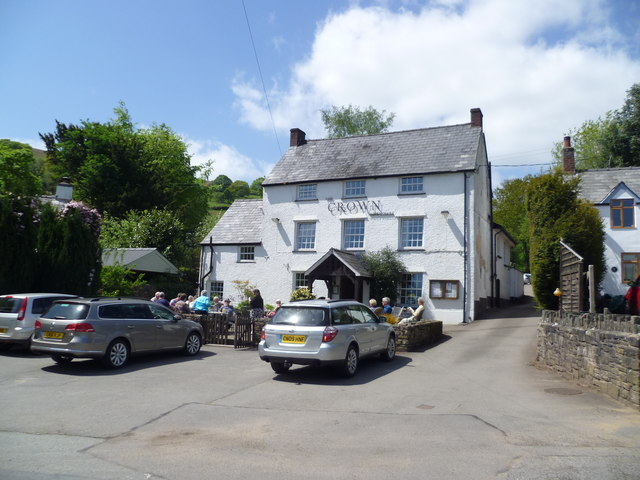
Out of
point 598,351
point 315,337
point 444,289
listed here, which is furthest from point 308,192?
point 598,351

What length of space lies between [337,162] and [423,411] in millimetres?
21286

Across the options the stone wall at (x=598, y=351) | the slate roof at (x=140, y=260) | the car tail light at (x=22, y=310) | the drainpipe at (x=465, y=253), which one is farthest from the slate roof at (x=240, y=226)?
the stone wall at (x=598, y=351)

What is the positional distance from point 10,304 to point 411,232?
58.6 ft

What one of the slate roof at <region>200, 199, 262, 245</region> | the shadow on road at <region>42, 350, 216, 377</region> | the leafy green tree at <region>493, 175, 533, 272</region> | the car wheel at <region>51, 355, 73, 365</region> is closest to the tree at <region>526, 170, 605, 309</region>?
the shadow on road at <region>42, 350, 216, 377</region>

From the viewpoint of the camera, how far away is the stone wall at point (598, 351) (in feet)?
28.0

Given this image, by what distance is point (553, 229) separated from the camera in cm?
1906

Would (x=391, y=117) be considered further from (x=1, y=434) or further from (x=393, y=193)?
(x=1, y=434)

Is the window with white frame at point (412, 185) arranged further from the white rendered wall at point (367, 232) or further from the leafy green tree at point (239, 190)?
the leafy green tree at point (239, 190)

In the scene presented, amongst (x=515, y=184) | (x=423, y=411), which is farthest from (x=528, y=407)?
(x=515, y=184)

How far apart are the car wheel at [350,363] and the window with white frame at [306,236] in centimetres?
1592

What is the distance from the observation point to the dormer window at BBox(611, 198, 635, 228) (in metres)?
28.1

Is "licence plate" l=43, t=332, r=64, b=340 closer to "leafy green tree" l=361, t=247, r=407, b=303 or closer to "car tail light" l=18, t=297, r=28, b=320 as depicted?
"car tail light" l=18, t=297, r=28, b=320

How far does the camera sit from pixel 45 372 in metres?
11.7

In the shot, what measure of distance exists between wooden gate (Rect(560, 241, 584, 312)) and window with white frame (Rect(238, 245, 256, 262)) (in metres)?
18.0
